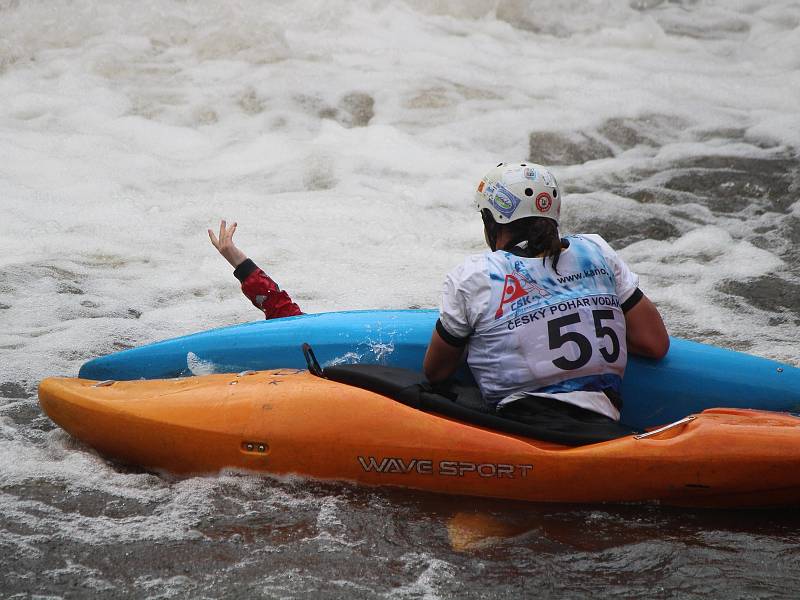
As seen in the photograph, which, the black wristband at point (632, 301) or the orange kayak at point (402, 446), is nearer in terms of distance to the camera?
the orange kayak at point (402, 446)

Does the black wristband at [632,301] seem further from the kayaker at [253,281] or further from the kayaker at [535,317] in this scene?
the kayaker at [253,281]

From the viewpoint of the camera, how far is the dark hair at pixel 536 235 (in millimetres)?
3078

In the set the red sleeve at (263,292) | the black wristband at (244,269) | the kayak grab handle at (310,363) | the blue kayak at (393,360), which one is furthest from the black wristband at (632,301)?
the black wristband at (244,269)

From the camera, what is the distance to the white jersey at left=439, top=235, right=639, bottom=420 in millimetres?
3045

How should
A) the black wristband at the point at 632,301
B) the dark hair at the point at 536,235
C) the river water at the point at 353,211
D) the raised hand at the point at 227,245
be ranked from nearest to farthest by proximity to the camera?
1. the river water at the point at 353,211
2. the dark hair at the point at 536,235
3. the black wristband at the point at 632,301
4. the raised hand at the point at 227,245

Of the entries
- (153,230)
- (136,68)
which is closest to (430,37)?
(136,68)

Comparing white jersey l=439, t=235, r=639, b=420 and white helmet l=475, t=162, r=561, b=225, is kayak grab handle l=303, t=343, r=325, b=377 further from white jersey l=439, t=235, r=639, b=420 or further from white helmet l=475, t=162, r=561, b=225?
white helmet l=475, t=162, r=561, b=225

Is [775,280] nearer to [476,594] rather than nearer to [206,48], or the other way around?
[476,594]

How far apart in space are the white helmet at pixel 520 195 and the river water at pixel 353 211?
933 mm

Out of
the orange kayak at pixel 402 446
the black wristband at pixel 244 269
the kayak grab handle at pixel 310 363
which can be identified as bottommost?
the orange kayak at pixel 402 446

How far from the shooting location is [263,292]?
158 inches

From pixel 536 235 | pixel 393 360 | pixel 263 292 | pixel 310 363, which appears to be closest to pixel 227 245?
pixel 263 292

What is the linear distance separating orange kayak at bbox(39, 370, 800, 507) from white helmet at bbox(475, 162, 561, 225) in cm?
70

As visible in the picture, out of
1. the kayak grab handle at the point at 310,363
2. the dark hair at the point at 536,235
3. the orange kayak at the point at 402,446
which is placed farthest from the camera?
the kayak grab handle at the point at 310,363
